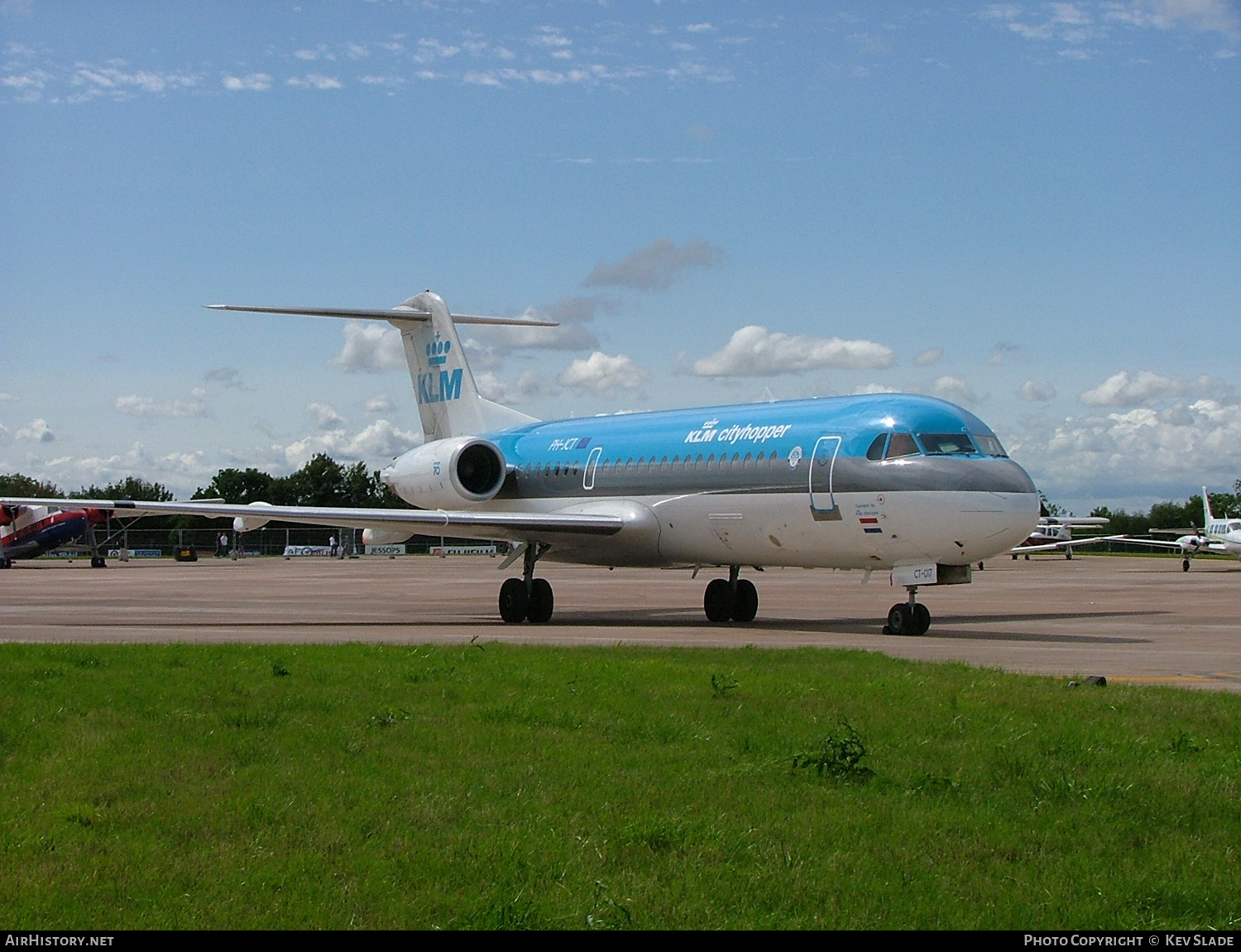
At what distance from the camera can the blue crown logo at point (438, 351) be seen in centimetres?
3009

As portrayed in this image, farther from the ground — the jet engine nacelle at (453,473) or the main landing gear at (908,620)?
the jet engine nacelle at (453,473)

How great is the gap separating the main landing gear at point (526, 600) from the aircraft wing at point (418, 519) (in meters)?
0.84

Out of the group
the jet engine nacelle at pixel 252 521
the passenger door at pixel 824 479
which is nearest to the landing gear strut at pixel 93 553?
the jet engine nacelle at pixel 252 521

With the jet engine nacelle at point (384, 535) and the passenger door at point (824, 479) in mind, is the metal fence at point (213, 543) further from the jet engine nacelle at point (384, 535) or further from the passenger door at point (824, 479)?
the passenger door at point (824, 479)

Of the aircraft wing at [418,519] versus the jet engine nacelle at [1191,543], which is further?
the jet engine nacelle at [1191,543]

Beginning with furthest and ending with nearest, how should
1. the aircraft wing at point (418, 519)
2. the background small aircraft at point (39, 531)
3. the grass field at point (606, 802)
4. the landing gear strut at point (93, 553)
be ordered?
1. the landing gear strut at point (93, 553)
2. the background small aircraft at point (39, 531)
3. the aircraft wing at point (418, 519)
4. the grass field at point (606, 802)

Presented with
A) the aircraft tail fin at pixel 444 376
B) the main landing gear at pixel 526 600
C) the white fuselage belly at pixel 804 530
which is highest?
the aircraft tail fin at pixel 444 376

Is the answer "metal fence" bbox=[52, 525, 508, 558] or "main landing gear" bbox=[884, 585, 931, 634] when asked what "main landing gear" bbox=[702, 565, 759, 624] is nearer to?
"main landing gear" bbox=[884, 585, 931, 634]

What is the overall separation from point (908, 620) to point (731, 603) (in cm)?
514

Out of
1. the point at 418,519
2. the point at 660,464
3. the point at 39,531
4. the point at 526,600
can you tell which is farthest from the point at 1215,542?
the point at 39,531

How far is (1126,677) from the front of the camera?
13742 mm

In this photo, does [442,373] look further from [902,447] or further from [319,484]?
[319,484]

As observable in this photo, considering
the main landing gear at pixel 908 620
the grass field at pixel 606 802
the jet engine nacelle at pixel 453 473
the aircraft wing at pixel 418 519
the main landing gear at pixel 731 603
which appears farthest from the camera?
the jet engine nacelle at pixel 453 473
